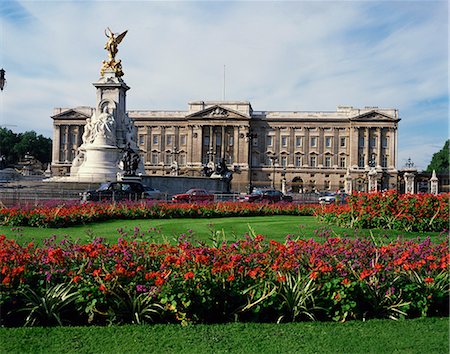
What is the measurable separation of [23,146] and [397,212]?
373 ft

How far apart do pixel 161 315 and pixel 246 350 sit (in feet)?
4.25

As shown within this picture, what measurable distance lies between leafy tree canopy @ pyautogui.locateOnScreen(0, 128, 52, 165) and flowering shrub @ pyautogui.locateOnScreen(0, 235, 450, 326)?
11414cm

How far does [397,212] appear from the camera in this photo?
14.7 meters

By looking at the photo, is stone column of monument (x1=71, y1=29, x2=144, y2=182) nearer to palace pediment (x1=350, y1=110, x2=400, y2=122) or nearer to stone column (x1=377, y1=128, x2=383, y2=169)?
palace pediment (x1=350, y1=110, x2=400, y2=122)

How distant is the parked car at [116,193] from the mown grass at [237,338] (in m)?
16.7

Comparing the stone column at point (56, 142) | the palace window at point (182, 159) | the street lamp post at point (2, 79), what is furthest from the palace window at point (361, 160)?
the street lamp post at point (2, 79)

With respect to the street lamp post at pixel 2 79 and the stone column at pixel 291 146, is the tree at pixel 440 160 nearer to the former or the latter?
the stone column at pixel 291 146

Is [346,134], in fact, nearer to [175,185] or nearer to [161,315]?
[175,185]

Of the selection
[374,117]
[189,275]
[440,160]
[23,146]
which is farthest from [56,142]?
[189,275]

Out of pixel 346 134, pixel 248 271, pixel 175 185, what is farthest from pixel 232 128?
pixel 248 271

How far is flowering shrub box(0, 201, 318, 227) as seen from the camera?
1518 centimetres

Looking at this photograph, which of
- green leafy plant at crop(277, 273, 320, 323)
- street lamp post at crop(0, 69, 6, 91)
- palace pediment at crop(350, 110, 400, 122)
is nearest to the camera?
green leafy plant at crop(277, 273, 320, 323)

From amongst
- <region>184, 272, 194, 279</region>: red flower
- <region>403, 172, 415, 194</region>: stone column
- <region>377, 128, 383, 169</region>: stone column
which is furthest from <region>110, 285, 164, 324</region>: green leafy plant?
<region>377, 128, 383, 169</region>: stone column

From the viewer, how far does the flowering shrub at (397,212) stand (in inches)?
570
